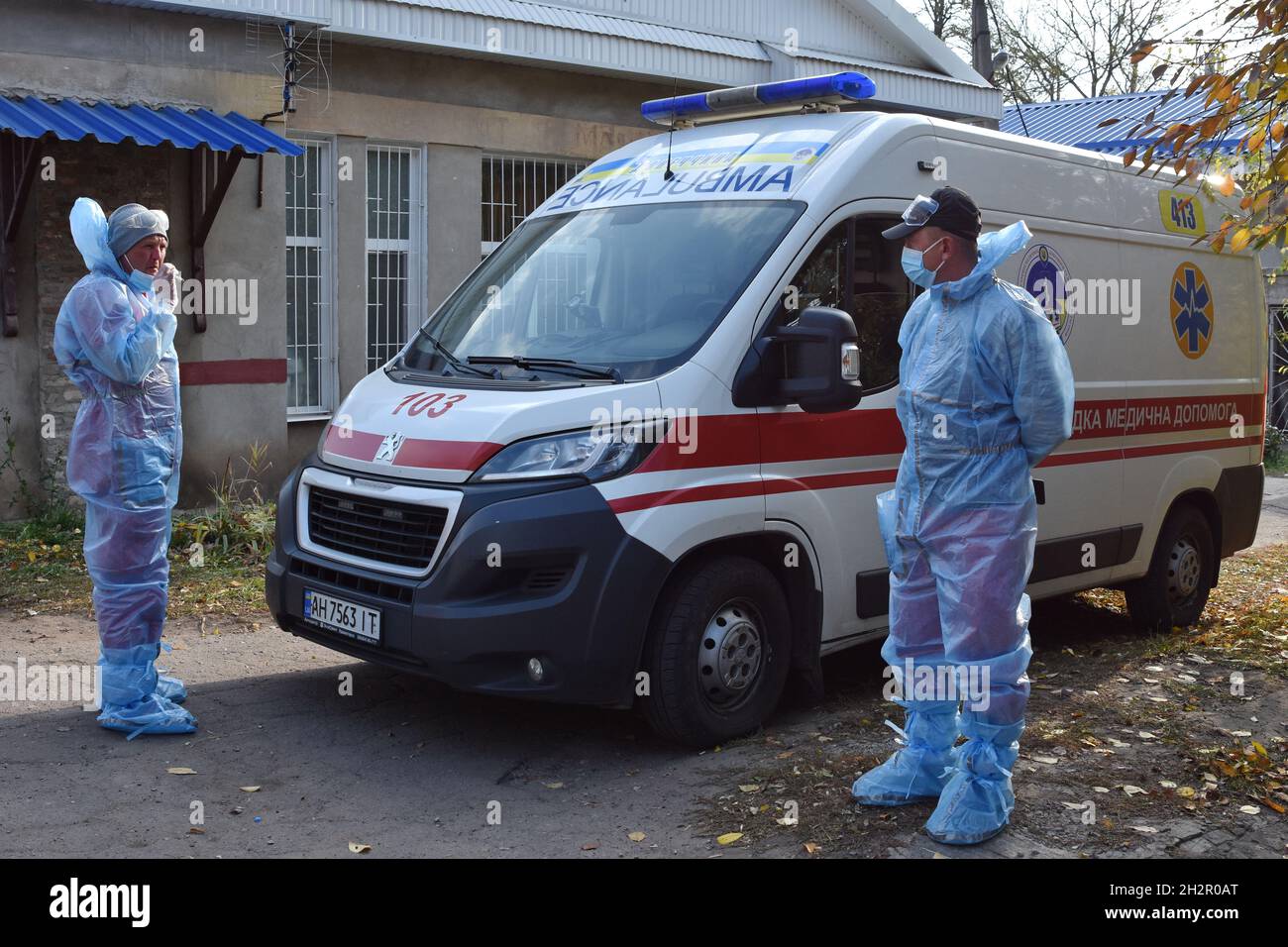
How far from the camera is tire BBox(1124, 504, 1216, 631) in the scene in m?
7.89

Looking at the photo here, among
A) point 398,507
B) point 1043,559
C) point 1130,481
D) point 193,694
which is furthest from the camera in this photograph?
point 1130,481

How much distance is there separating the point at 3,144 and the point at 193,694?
5.15 metres

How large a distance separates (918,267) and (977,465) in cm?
68

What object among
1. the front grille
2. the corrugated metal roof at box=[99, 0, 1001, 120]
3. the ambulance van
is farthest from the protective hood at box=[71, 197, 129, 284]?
the corrugated metal roof at box=[99, 0, 1001, 120]

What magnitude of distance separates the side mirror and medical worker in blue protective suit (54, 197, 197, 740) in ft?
7.58


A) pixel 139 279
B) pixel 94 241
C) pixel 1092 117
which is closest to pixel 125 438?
pixel 139 279

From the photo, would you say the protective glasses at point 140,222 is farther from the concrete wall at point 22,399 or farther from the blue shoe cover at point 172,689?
the concrete wall at point 22,399

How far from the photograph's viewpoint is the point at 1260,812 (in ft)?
16.0

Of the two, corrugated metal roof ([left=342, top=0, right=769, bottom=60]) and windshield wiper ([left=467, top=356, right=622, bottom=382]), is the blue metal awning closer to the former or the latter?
corrugated metal roof ([left=342, top=0, right=769, bottom=60])
